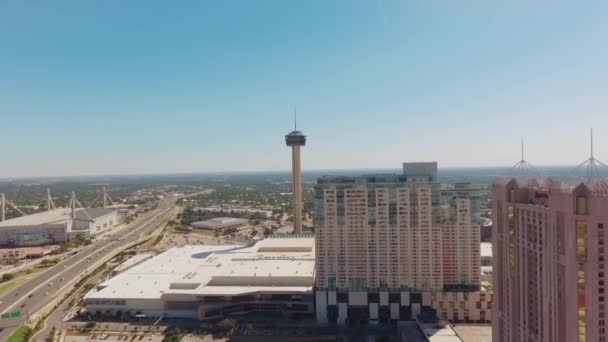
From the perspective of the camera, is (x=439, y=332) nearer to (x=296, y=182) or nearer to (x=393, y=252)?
(x=393, y=252)

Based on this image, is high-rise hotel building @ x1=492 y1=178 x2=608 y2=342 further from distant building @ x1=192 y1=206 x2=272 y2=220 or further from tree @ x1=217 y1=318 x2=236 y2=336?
distant building @ x1=192 y1=206 x2=272 y2=220

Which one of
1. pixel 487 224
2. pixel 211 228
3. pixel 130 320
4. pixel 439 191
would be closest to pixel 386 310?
pixel 439 191

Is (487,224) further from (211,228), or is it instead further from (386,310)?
(211,228)


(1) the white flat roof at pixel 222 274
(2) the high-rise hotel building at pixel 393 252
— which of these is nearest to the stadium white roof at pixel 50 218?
(1) the white flat roof at pixel 222 274

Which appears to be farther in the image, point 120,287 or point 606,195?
point 120,287

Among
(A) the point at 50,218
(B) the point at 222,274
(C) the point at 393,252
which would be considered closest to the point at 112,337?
(B) the point at 222,274

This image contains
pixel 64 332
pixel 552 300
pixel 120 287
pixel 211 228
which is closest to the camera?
pixel 552 300

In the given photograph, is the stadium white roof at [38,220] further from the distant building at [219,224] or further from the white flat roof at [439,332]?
the white flat roof at [439,332]

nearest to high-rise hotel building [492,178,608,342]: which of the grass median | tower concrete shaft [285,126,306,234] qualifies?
the grass median
